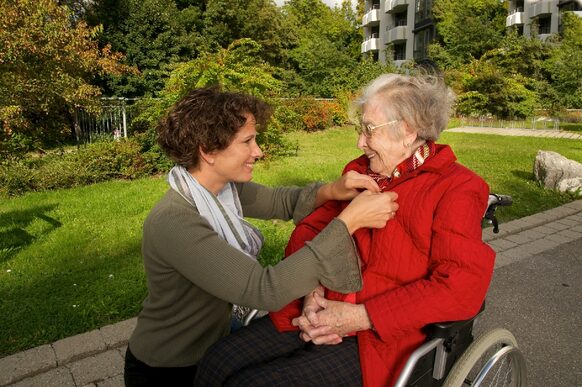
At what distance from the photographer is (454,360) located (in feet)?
6.07

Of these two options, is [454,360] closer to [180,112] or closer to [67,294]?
[180,112]

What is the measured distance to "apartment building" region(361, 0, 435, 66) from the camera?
34.9m

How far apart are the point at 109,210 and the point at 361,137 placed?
16.0 feet

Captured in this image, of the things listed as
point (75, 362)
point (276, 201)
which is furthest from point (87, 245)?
point (276, 201)

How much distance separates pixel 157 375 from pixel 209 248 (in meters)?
0.62

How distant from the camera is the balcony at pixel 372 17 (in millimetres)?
40812

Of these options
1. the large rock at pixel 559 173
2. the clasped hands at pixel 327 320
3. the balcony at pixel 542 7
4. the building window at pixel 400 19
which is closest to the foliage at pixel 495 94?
the balcony at pixel 542 7

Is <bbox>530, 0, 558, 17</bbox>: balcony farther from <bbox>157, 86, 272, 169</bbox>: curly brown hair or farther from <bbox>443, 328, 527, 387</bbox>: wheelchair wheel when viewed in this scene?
<bbox>157, 86, 272, 169</bbox>: curly brown hair

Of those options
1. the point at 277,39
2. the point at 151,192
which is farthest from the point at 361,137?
the point at 277,39

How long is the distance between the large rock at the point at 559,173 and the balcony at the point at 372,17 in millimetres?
36497

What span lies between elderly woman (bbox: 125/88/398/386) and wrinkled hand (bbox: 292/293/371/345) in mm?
89

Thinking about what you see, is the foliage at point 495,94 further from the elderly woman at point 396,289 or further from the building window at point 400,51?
the elderly woman at point 396,289

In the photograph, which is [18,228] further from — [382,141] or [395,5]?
[395,5]

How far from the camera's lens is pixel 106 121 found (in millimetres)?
11352
